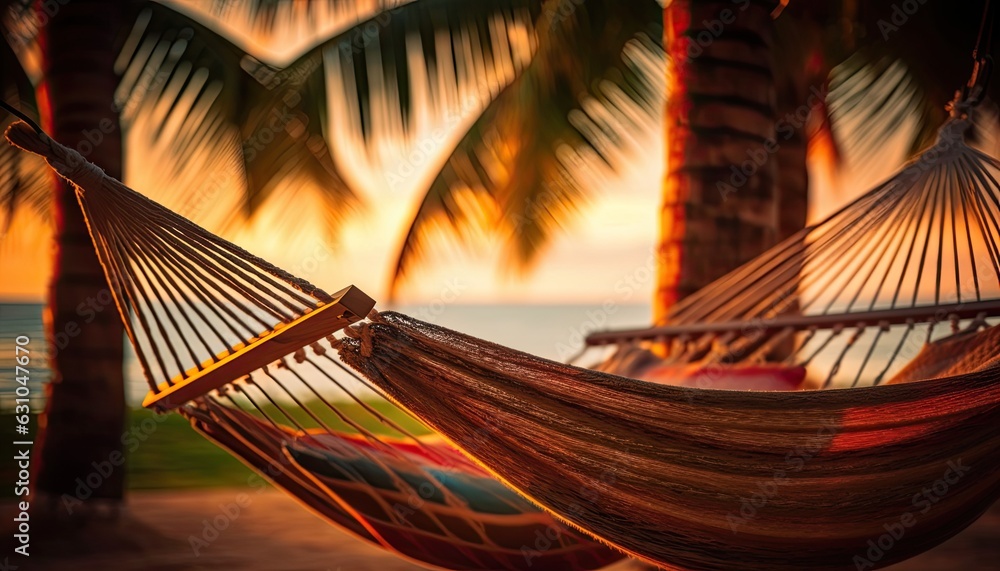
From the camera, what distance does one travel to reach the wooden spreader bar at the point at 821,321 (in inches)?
75.6

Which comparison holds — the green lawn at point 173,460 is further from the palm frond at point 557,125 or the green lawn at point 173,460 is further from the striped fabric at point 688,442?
the striped fabric at point 688,442

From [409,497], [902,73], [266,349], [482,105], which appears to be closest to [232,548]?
[409,497]

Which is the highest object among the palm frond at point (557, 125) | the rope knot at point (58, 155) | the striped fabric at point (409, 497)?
the palm frond at point (557, 125)

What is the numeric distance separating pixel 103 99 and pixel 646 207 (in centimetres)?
1012

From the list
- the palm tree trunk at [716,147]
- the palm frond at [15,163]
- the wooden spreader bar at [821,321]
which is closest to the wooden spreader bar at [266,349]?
the wooden spreader bar at [821,321]

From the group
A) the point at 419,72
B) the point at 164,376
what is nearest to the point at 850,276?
the point at 164,376

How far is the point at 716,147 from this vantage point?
2627mm

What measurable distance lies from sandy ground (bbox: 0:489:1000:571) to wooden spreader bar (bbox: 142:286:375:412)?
120 centimetres

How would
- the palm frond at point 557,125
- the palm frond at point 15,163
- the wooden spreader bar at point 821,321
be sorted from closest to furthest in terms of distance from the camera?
1. the wooden spreader bar at point 821,321
2. the palm frond at point 15,163
3. the palm frond at point 557,125

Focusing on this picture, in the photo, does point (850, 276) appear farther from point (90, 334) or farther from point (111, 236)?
point (90, 334)

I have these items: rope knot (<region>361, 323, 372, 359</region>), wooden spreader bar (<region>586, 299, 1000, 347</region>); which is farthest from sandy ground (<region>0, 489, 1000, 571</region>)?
rope knot (<region>361, 323, 372, 359</region>)

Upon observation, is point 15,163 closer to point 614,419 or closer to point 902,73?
point 614,419

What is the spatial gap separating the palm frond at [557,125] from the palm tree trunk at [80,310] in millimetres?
1501

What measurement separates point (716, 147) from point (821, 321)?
0.75 metres
